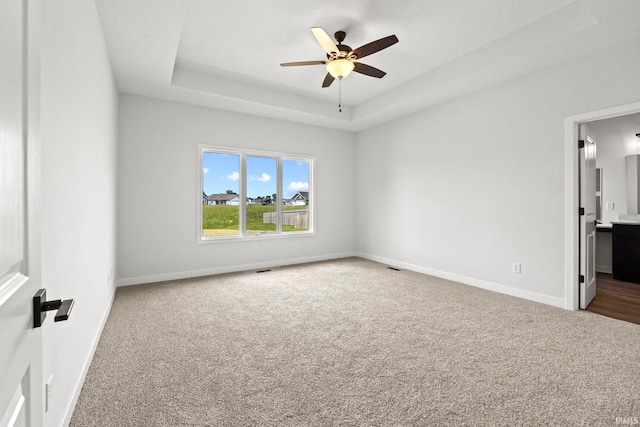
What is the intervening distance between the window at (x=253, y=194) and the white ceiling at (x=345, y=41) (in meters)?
0.95

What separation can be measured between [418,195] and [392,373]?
3530 millimetres

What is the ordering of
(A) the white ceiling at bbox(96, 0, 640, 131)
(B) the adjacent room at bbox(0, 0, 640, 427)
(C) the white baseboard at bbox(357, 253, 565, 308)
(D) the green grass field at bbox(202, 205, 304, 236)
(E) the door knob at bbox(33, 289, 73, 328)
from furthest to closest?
(D) the green grass field at bbox(202, 205, 304, 236) < (C) the white baseboard at bbox(357, 253, 565, 308) < (A) the white ceiling at bbox(96, 0, 640, 131) < (B) the adjacent room at bbox(0, 0, 640, 427) < (E) the door knob at bbox(33, 289, 73, 328)

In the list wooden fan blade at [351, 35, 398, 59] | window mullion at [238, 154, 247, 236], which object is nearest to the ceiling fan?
wooden fan blade at [351, 35, 398, 59]

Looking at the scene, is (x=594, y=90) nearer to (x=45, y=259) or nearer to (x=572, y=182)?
(x=572, y=182)

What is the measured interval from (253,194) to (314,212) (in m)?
1.26

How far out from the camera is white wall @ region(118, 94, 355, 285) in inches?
166

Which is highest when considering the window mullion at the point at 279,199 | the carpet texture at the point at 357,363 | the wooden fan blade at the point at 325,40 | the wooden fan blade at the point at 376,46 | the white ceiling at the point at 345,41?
the white ceiling at the point at 345,41

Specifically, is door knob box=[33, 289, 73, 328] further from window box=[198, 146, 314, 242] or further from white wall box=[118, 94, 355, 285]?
window box=[198, 146, 314, 242]

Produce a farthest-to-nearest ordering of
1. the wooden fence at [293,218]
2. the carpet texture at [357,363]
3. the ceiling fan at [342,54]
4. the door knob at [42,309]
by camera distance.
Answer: the wooden fence at [293,218], the ceiling fan at [342,54], the carpet texture at [357,363], the door knob at [42,309]

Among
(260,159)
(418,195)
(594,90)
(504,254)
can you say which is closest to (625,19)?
(594,90)

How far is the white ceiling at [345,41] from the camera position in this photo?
2.72 m

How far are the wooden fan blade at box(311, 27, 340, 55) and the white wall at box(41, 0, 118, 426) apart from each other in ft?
5.75

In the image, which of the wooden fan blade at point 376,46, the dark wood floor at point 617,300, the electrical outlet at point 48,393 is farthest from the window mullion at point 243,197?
the dark wood floor at point 617,300

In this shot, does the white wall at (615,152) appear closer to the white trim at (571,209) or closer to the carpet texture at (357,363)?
the white trim at (571,209)
